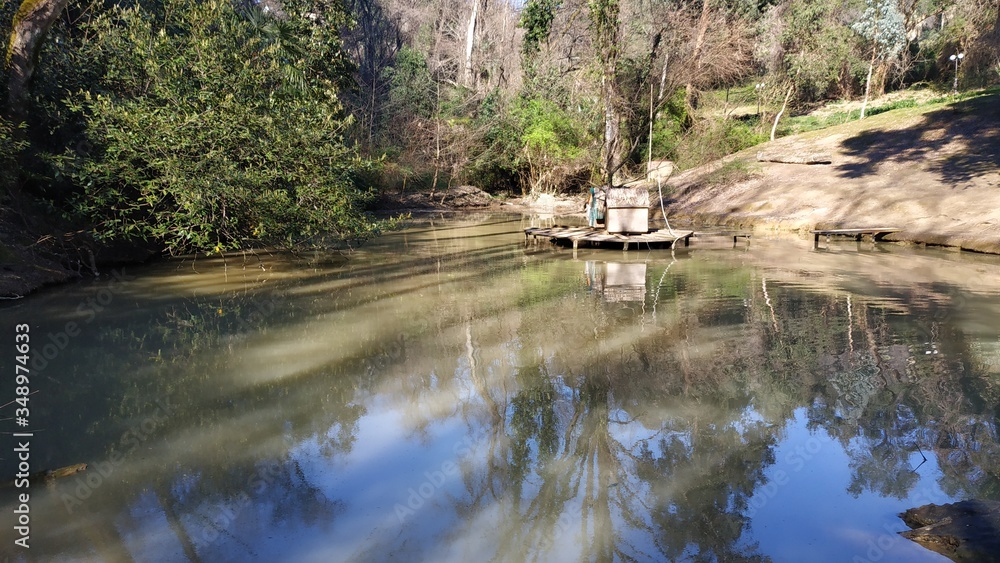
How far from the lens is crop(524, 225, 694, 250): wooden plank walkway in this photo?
51.9 feet

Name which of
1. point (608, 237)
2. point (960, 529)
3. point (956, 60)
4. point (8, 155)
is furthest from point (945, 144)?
point (8, 155)

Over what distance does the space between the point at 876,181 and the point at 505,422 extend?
1918cm

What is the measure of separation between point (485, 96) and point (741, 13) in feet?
40.8

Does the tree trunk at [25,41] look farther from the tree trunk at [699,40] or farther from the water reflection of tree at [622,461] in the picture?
the tree trunk at [699,40]

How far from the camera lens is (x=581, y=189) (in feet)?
105

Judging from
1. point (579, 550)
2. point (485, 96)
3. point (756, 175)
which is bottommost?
point (579, 550)

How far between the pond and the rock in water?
0.33ft

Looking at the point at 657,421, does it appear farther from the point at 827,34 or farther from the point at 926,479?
the point at 827,34

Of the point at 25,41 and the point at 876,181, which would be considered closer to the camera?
the point at 25,41

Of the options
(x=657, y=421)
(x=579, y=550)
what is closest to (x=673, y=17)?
(x=657, y=421)

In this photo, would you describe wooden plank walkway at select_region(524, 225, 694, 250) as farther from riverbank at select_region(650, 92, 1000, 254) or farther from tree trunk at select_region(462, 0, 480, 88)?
tree trunk at select_region(462, 0, 480, 88)

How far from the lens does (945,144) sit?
845 inches

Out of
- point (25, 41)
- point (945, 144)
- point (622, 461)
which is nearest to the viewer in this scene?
point (622, 461)

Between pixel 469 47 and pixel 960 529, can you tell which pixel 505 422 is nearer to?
pixel 960 529
